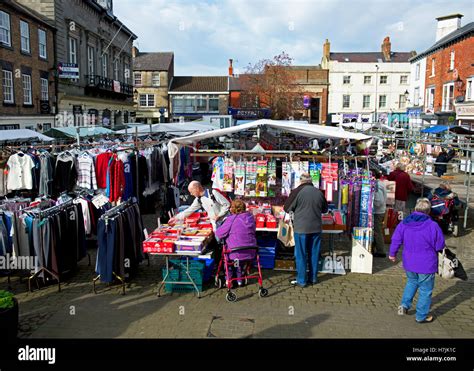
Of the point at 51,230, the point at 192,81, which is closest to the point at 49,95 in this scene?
the point at 51,230

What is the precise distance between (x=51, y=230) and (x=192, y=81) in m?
50.4

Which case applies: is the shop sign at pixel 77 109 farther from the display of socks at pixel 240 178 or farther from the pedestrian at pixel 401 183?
the pedestrian at pixel 401 183

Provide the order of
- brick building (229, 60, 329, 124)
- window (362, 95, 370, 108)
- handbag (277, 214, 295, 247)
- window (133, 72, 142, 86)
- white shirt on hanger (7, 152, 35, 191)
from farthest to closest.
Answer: window (362, 95, 370, 108)
window (133, 72, 142, 86)
brick building (229, 60, 329, 124)
white shirt on hanger (7, 152, 35, 191)
handbag (277, 214, 295, 247)

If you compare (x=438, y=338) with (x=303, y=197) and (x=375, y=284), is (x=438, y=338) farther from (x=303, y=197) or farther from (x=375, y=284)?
(x=303, y=197)

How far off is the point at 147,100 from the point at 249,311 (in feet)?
165

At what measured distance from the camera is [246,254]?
21.3 ft


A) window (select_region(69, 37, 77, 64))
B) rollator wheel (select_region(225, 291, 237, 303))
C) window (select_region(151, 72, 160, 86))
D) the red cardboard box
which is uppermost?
window (select_region(151, 72, 160, 86))

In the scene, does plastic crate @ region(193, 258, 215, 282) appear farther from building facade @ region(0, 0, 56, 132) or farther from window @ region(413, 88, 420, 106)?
window @ region(413, 88, 420, 106)

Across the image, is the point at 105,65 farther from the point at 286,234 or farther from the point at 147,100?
the point at 286,234

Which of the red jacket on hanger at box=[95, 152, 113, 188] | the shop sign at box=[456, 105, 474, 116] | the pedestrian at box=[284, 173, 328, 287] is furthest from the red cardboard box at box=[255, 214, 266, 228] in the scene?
the shop sign at box=[456, 105, 474, 116]

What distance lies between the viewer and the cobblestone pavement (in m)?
5.39

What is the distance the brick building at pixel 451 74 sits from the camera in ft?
93.1

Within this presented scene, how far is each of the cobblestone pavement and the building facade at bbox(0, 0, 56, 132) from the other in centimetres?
1702

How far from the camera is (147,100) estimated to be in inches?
2098
